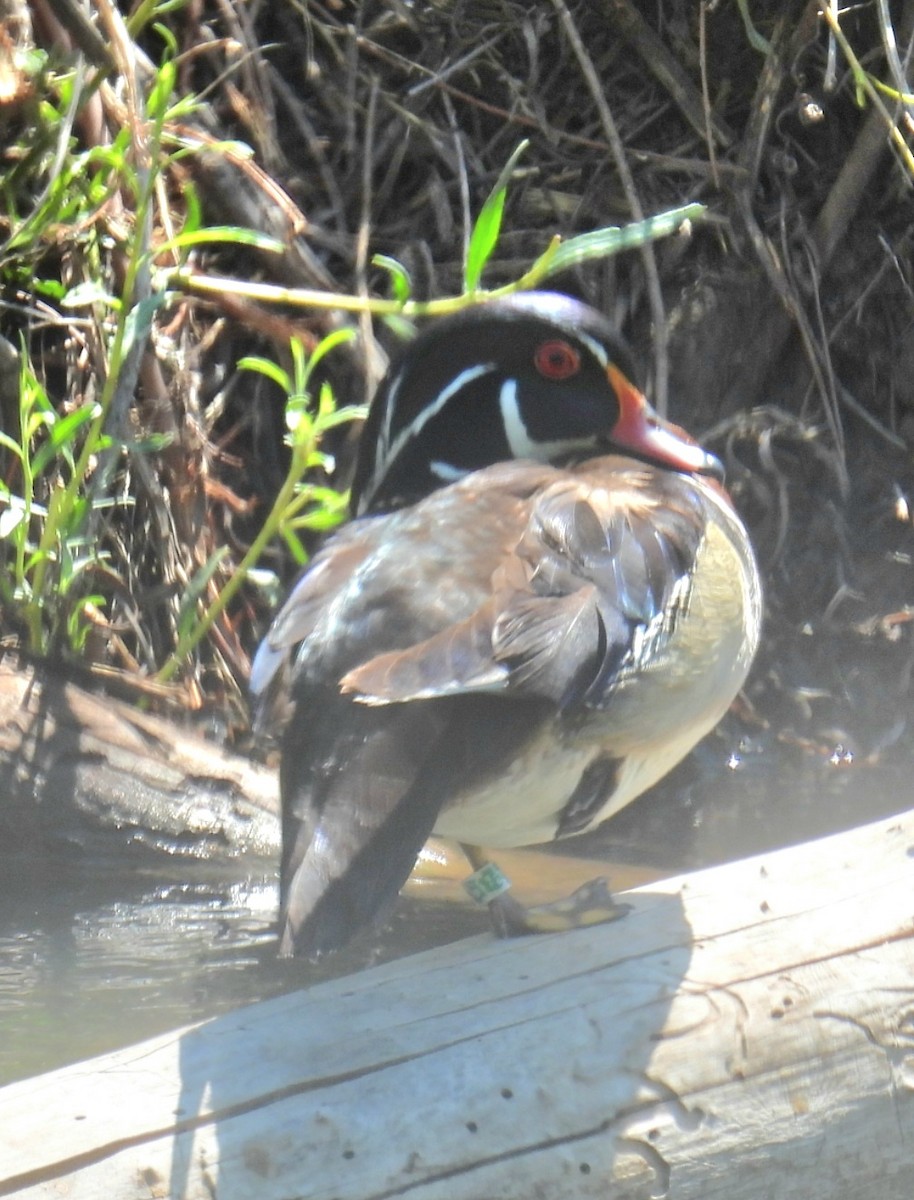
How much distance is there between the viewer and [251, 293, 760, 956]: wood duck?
1.81 meters

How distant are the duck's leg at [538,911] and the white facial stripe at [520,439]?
2.33 feet

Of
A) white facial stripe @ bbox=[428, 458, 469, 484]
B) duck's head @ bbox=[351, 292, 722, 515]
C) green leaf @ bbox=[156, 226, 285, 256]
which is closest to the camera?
duck's head @ bbox=[351, 292, 722, 515]

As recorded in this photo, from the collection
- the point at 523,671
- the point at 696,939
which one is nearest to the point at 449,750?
the point at 523,671

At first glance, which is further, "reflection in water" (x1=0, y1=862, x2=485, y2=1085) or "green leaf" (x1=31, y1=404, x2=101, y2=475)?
"green leaf" (x1=31, y1=404, x2=101, y2=475)

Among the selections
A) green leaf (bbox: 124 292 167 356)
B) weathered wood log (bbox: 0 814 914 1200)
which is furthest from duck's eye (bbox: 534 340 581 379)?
weathered wood log (bbox: 0 814 914 1200)

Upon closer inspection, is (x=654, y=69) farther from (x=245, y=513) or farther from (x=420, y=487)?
(x=420, y=487)

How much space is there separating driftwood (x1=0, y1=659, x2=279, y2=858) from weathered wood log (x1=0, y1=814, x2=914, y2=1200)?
133 centimetres

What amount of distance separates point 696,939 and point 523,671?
1.28ft

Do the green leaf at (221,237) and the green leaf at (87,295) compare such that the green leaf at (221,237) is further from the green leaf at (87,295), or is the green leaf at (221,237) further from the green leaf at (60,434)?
the green leaf at (60,434)

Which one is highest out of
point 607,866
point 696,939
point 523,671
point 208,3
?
point 208,3

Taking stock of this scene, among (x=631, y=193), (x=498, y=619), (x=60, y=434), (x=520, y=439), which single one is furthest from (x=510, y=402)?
(x=631, y=193)

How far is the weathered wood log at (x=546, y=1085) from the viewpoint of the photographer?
5.16 ft

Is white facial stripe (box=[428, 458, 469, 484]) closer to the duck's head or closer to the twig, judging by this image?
the duck's head

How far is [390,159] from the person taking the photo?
3875 mm
